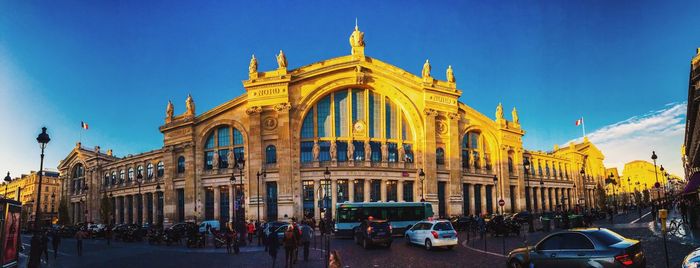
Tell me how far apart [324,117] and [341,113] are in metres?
2.08

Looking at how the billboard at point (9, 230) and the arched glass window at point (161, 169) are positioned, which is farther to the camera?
the arched glass window at point (161, 169)

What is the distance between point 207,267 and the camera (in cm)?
2033

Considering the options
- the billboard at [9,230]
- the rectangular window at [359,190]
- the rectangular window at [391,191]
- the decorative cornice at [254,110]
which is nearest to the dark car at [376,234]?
the billboard at [9,230]

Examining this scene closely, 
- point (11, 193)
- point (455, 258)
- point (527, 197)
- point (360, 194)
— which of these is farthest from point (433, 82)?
point (11, 193)

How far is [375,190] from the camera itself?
54.1 metres

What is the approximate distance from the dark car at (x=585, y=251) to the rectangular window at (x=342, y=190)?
3905 cm

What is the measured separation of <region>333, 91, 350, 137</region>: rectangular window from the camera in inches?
2124

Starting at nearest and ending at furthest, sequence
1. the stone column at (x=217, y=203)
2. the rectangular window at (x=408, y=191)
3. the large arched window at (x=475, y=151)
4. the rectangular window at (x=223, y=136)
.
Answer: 1. the stone column at (x=217, y=203)
2. the rectangular window at (x=223, y=136)
3. the rectangular window at (x=408, y=191)
4. the large arched window at (x=475, y=151)

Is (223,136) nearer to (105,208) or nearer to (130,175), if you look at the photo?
(130,175)

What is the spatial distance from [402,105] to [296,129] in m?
13.6

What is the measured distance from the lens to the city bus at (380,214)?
36.5m

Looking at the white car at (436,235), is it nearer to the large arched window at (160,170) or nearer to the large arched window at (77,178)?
the large arched window at (160,170)

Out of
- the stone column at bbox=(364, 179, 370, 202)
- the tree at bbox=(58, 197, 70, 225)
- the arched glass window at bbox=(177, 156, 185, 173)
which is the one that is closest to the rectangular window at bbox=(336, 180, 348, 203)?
the stone column at bbox=(364, 179, 370, 202)

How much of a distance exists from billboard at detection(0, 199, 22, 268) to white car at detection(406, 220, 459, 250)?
58.4 feet
